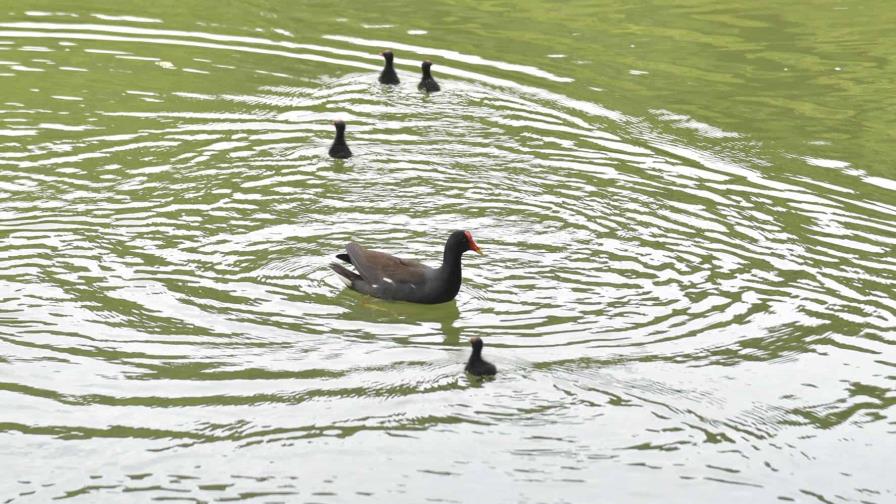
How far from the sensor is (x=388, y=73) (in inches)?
773

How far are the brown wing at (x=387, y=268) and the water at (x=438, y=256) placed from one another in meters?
0.28

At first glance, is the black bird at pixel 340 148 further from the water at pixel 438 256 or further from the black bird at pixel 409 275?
the black bird at pixel 409 275

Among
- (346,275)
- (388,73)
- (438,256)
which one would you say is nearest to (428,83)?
(388,73)

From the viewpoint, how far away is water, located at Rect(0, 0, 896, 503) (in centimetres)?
1019

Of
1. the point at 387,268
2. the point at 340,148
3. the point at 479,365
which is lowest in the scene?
the point at 479,365

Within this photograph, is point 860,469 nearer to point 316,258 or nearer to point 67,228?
point 316,258

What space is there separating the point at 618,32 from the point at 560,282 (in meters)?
10.6

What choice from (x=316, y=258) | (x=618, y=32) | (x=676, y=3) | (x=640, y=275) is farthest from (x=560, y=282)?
(x=676, y=3)

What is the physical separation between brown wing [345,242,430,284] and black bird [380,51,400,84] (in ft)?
21.8

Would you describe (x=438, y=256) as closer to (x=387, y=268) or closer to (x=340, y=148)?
(x=387, y=268)

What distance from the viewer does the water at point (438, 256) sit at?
10188 millimetres

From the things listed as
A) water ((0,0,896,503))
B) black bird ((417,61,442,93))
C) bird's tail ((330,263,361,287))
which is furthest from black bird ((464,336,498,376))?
black bird ((417,61,442,93))

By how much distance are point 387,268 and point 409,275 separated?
0.76 ft

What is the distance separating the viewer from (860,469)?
1016cm
